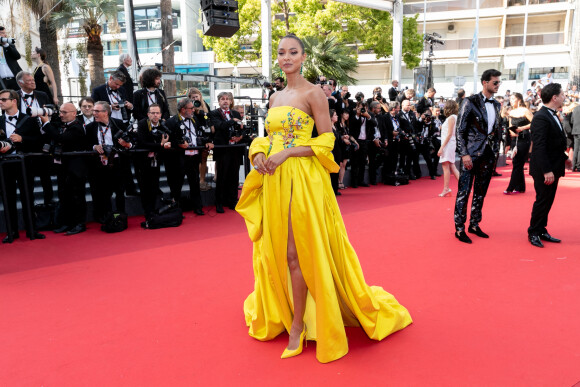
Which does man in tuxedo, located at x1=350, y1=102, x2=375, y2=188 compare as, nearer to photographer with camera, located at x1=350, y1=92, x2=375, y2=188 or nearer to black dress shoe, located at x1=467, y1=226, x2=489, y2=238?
photographer with camera, located at x1=350, y1=92, x2=375, y2=188

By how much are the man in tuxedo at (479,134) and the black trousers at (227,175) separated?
12.6 ft

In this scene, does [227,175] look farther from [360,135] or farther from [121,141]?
[360,135]

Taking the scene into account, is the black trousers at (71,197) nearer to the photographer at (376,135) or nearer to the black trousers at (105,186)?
the black trousers at (105,186)

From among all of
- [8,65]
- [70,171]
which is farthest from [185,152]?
[8,65]

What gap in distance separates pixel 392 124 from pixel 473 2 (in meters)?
28.6

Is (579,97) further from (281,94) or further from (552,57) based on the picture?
(552,57)

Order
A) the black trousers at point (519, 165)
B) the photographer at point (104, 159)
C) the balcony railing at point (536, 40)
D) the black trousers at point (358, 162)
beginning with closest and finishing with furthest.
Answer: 1. the photographer at point (104, 159)
2. the black trousers at point (519, 165)
3. the black trousers at point (358, 162)
4. the balcony railing at point (536, 40)

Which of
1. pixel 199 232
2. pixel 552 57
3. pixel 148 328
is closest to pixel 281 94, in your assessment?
pixel 148 328

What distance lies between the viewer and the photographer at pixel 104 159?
6.79 meters

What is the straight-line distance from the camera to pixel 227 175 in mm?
8086

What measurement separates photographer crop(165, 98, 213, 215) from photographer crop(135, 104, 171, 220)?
0.75 feet

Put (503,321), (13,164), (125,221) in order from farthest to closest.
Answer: (125,221)
(13,164)
(503,321)

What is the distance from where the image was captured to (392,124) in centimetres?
1077

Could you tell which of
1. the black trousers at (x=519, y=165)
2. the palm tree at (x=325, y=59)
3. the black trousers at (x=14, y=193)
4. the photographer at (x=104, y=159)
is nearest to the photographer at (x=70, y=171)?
the photographer at (x=104, y=159)
